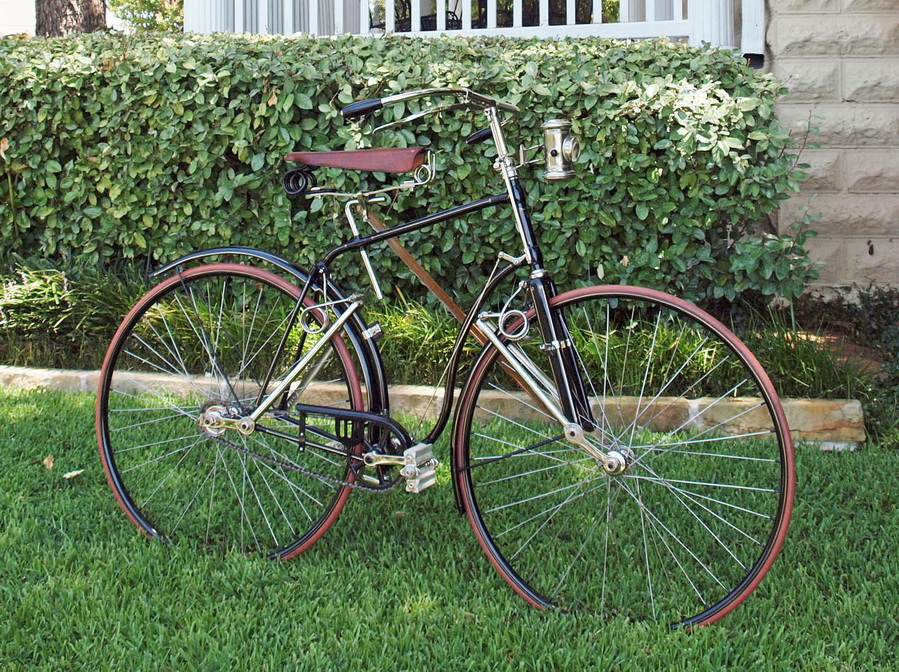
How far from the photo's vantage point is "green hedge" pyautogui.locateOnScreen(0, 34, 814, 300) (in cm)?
451

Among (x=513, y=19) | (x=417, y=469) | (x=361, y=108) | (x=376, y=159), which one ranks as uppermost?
(x=513, y=19)

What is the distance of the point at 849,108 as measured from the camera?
19.2ft

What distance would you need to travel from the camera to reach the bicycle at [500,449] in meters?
2.64

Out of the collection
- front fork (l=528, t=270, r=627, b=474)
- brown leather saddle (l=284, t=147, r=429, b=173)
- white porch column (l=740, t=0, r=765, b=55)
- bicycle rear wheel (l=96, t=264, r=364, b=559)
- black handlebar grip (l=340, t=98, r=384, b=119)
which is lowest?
bicycle rear wheel (l=96, t=264, r=364, b=559)

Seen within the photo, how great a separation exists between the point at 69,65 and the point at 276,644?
12.1 ft

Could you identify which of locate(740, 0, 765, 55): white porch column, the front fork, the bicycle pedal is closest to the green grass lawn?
the bicycle pedal

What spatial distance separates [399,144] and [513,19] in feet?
8.30

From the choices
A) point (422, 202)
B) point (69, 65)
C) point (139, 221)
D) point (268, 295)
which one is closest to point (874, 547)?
point (422, 202)

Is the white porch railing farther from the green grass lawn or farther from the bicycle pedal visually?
the bicycle pedal

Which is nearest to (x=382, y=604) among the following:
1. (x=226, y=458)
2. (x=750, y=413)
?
(x=226, y=458)

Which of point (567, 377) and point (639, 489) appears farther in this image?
point (639, 489)

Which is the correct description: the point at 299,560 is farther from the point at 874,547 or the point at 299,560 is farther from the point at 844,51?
the point at 844,51

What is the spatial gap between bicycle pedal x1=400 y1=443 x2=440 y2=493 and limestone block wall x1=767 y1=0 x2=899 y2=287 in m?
3.92

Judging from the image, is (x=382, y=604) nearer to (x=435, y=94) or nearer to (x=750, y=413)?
(x=435, y=94)
